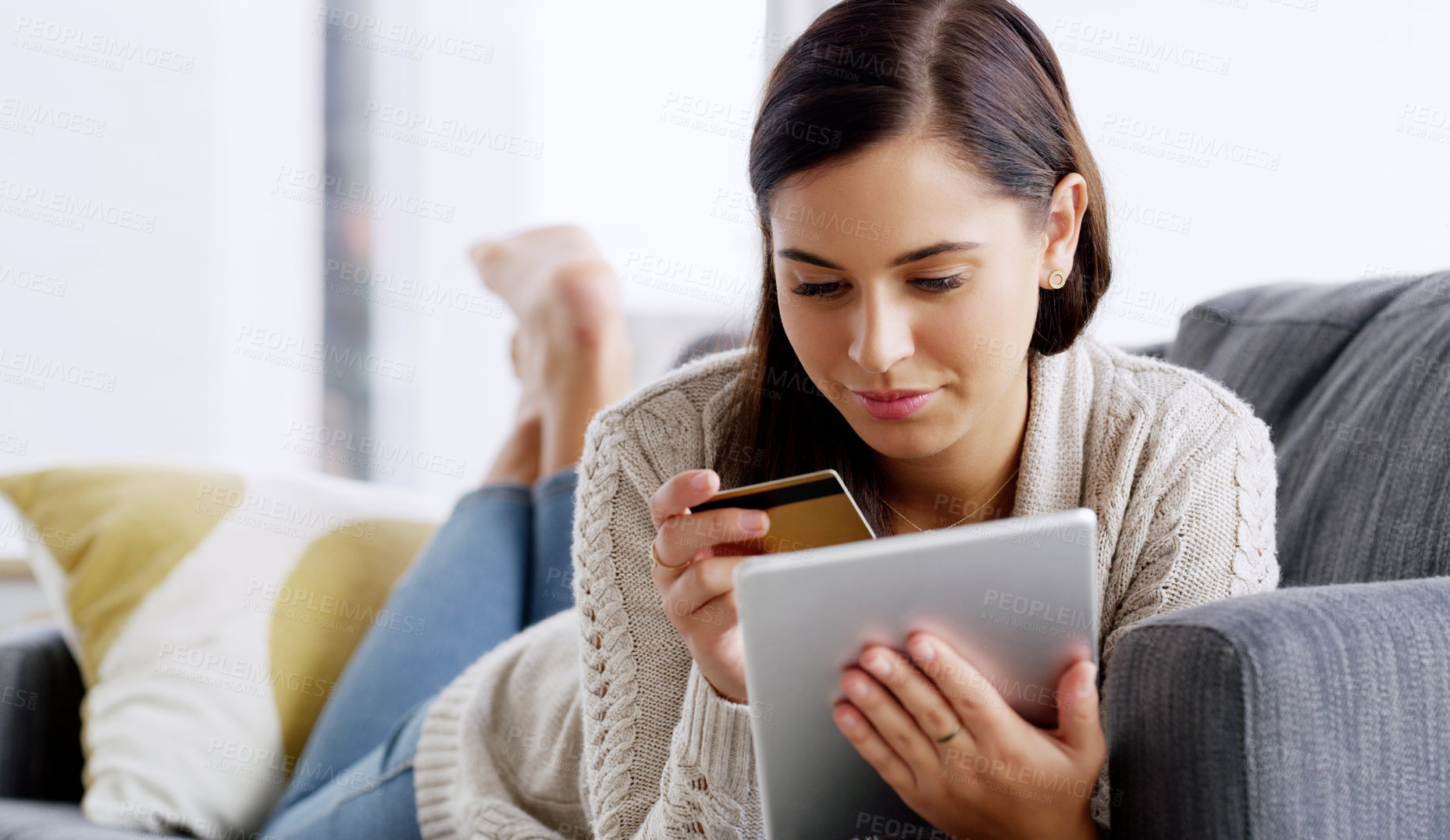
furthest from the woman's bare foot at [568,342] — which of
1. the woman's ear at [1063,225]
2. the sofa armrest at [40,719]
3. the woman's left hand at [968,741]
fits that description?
the woman's left hand at [968,741]

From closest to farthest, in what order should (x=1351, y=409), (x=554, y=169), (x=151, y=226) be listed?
1. (x=1351, y=409)
2. (x=151, y=226)
3. (x=554, y=169)

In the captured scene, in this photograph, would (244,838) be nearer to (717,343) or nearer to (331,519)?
(331,519)

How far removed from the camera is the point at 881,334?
88 cm

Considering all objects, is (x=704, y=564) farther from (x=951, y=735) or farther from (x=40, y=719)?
(x=40, y=719)

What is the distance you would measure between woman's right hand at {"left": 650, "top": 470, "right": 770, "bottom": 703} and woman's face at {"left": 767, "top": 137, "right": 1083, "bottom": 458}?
0.62ft

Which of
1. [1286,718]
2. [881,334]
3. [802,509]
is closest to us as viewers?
[1286,718]

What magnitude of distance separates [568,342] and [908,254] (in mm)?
986

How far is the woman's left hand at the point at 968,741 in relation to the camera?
2.35 ft

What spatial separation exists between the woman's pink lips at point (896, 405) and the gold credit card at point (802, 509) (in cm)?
17

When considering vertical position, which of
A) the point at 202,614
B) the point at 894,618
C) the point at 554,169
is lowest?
the point at 202,614

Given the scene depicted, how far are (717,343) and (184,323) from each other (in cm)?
141

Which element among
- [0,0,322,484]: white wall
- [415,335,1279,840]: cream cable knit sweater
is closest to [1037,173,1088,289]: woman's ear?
[415,335,1279,840]: cream cable knit sweater

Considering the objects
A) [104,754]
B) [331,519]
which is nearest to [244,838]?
[104,754]

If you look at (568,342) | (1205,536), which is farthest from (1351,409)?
(568,342)
